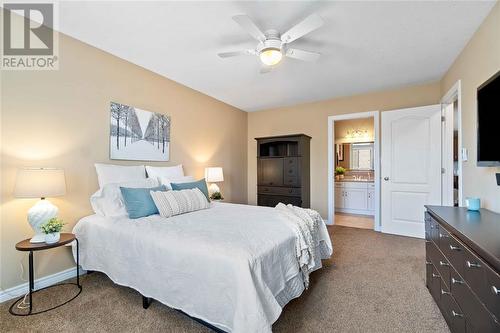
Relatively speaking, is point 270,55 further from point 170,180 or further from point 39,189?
point 39,189

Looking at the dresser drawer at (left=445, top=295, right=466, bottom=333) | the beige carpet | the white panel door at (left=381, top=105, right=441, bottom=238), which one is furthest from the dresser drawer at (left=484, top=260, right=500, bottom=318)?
the white panel door at (left=381, top=105, right=441, bottom=238)

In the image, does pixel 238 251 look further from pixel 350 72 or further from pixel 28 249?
pixel 350 72

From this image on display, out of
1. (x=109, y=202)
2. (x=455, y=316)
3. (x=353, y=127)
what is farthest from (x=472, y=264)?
(x=353, y=127)

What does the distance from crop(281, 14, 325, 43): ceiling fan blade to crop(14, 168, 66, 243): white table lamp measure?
2.39 m

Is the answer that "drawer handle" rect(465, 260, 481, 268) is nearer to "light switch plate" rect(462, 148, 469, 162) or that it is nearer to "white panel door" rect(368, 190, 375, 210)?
"light switch plate" rect(462, 148, 469, 162)

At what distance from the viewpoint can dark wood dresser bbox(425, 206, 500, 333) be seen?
3.29ft

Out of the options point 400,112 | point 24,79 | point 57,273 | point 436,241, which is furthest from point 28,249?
point 400,112

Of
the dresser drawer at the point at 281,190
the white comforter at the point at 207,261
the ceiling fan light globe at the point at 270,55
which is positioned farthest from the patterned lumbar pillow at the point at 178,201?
the dresser drawer at the point at 281,190

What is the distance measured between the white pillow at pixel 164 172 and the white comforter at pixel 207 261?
0.85 metres

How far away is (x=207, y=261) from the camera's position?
1444 mm

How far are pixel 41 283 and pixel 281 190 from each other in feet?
11.7

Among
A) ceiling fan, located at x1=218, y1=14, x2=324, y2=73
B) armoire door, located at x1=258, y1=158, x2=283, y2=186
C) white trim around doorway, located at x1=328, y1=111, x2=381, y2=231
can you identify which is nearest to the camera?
ceiling fan, located at x1=218, y1=14, x2=324, y2=73

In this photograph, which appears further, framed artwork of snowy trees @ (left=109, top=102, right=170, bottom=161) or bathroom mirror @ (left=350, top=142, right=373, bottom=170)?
bathroom mirror @ (left=350, top=142, right=373, bottom=170)

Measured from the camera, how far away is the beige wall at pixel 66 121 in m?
2.03
